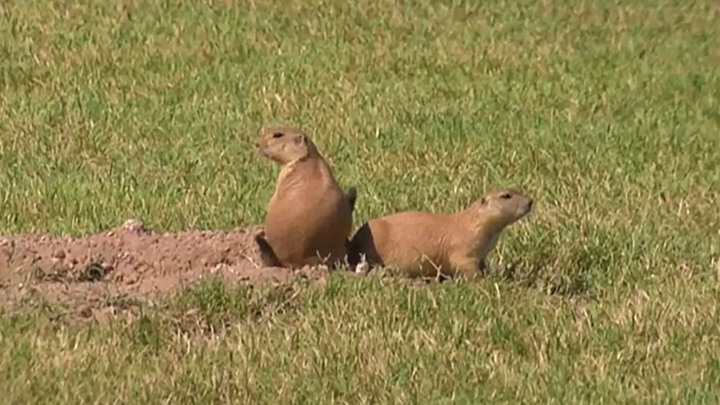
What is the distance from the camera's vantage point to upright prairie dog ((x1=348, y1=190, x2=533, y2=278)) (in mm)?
7398

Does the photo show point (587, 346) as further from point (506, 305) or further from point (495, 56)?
point (495, 56)

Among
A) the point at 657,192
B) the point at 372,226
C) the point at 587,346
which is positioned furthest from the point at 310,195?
the point at 657,192

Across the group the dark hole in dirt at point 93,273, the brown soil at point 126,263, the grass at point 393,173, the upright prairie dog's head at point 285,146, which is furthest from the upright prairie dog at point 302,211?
the dark hole in dirt at point 93,273

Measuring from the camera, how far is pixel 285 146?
24.3ft

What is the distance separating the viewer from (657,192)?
1007cm

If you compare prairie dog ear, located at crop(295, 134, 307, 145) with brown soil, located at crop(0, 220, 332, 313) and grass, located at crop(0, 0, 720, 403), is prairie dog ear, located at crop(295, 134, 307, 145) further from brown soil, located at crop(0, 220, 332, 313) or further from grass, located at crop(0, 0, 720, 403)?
grass, located at crop(0, 0, 720, 403)

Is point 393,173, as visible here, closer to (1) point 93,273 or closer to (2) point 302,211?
(1) point 93,273

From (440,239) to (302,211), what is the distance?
27.3 inches

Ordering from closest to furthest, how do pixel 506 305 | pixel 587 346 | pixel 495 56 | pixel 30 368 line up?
pixel 30 368 < pixel 587 346 < pixel 506 305 < pixel 495 56

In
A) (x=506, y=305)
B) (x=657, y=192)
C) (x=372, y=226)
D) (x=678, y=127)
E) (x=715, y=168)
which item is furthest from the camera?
(x=678, y=127)

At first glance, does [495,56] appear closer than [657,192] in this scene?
No

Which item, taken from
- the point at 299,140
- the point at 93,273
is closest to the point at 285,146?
the point at 299,140

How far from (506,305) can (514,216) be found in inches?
24.2

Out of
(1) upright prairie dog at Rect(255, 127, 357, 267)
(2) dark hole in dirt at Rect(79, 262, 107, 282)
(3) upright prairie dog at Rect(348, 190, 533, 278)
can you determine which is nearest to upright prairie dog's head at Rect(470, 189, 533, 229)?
(3) upright prairie dog at Rect(348, 190, 533, 278)
